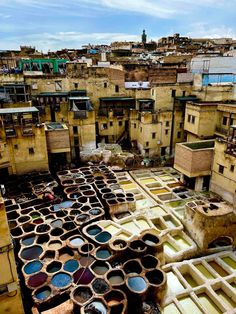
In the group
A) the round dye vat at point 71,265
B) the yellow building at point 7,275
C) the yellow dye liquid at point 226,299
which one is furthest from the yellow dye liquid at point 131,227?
the yellow building at point 7,275

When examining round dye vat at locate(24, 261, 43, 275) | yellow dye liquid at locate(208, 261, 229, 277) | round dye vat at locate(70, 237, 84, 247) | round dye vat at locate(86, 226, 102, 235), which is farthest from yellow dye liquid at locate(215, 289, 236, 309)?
round dye vat at locate(24, 261, 43, 275)

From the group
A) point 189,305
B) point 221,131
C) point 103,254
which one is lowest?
point 189,305

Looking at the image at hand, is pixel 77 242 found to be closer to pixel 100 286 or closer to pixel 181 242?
pixel 100 286

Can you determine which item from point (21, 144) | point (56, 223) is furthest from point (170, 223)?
point (21, 144)

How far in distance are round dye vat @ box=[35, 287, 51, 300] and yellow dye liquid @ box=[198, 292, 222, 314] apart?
989cm

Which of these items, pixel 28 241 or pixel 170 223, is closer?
pixel 28 241

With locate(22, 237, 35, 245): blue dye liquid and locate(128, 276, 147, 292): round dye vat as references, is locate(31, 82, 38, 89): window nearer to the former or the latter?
locate(22, 237, 35, 245): blue dye liquid

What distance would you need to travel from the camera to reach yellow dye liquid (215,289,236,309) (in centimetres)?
1709

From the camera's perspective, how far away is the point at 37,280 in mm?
16312

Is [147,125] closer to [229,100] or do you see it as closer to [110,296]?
[229,100]

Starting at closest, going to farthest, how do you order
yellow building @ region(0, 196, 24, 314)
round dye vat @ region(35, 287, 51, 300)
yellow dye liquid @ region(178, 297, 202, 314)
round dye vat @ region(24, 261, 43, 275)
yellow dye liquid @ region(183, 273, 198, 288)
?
yellow building @ region(0, 196, 24, 314) → round dye vat @ region(35, 287, 51, 300) → yellow dye liquid @ region(178, 297, 202, 314) → round dye vat @ region(24, 261, 43, 275) → yellow dye liquid @ region(183, 273, 198, 288)

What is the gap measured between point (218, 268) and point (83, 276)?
34.4ft

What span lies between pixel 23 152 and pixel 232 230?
2159cm

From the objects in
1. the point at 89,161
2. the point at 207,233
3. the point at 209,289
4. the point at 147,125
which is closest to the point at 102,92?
the point at 147,125
